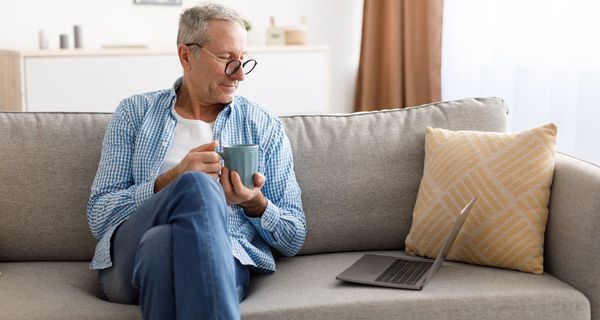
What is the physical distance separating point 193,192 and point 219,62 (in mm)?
593

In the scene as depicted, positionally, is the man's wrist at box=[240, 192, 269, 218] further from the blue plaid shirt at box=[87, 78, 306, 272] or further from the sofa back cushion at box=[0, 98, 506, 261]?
the sofa back cushion at box=[0, 98, 506, 261]

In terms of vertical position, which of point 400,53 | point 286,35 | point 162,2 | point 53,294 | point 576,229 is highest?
point 162,2

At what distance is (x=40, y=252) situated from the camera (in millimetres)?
2311

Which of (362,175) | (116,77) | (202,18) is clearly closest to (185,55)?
(202,18)

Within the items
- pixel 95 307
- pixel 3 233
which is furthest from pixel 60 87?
pixel 95 307

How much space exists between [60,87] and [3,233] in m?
2.29

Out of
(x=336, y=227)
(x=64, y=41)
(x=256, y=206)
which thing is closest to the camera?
(x=256, y=206)

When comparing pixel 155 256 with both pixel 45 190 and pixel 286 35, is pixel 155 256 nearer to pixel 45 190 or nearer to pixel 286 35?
pixel 45 190

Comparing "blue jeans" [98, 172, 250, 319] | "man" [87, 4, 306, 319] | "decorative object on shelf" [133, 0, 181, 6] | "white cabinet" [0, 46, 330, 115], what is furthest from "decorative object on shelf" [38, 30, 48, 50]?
"blue jeans" [98, 172, 250, 319]

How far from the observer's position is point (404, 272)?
7.02 feet

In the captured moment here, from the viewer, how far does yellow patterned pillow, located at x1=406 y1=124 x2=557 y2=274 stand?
86.0 inches

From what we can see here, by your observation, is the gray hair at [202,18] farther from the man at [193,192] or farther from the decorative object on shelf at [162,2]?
the decorative object on shelf at [162,2]

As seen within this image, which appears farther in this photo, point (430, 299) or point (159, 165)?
point (159, 165)

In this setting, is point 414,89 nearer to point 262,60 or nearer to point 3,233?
point 262,60
